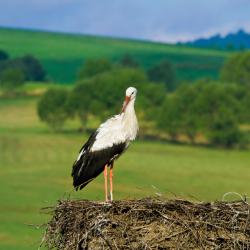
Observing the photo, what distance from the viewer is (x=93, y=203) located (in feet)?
40.0

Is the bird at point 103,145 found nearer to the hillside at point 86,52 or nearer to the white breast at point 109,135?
the white breast at point 109,135

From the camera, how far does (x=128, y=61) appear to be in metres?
141

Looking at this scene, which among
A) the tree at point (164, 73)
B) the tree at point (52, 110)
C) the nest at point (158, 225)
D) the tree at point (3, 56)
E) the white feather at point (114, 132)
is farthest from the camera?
the tree at point (3, 56)

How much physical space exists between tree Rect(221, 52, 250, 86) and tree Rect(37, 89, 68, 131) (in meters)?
34.4

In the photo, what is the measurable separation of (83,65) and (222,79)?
58.8 feet

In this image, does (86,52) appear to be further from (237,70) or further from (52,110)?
(52,110)

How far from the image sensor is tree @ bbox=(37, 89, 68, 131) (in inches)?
3821

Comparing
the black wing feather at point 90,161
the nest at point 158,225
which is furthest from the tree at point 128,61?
the nest at point 158,225

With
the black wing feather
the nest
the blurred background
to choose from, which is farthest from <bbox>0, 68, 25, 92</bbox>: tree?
the nest

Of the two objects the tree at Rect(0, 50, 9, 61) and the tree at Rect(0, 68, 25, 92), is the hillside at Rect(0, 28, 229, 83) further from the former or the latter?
the tree at Rect(0, 68, 25, 92)

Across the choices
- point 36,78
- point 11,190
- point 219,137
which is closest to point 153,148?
point 219,137

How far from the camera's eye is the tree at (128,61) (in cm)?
13912

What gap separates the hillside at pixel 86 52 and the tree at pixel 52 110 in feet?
122

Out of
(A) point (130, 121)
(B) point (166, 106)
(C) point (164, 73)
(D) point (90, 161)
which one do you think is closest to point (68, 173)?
(D) point (90, 161)
